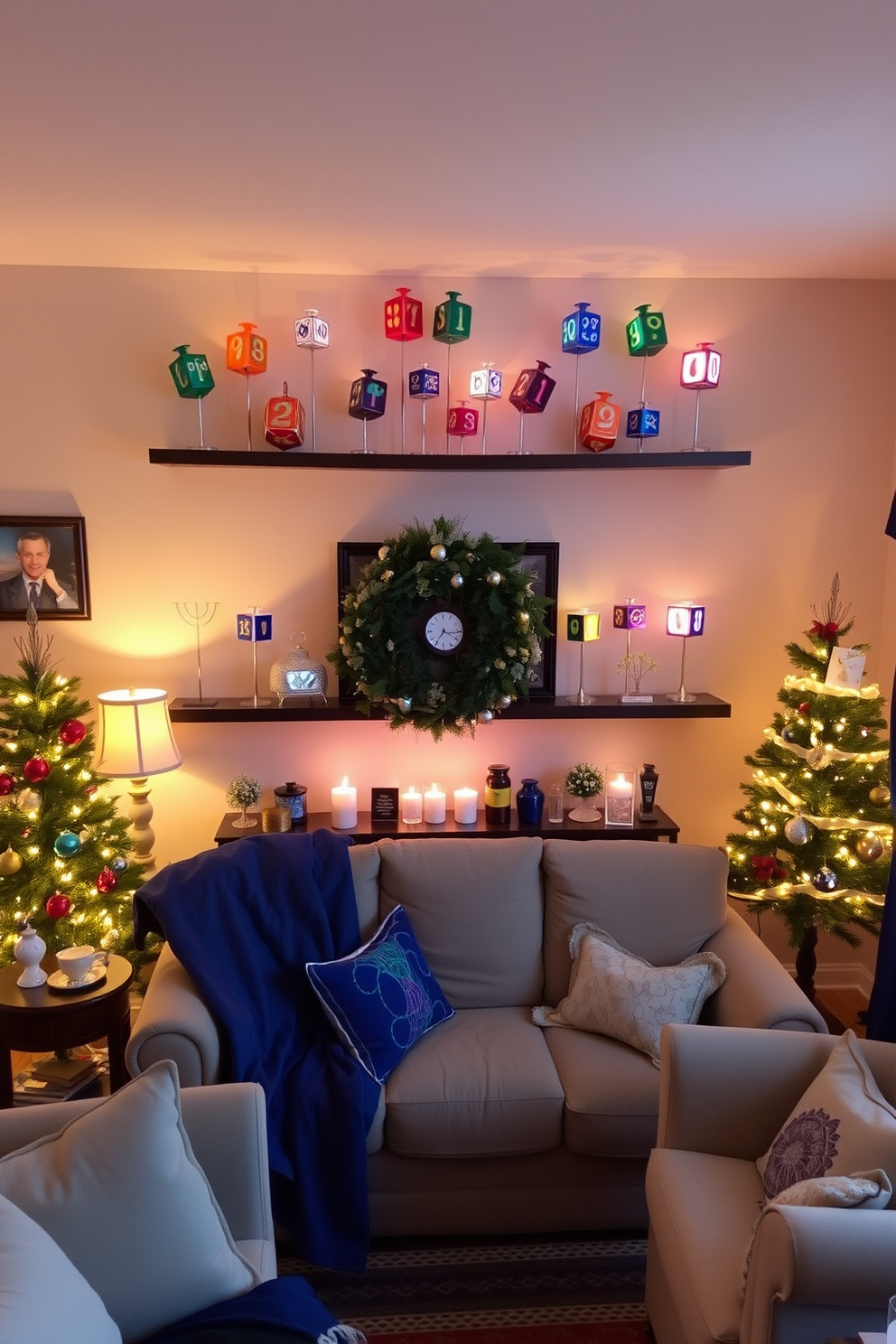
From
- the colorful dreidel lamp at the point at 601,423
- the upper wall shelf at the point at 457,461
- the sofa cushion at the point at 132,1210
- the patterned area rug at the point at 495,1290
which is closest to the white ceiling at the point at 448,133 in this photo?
the colorful dreidel lamp at the point at 601,423

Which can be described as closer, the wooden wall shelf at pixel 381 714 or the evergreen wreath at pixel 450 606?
the evergreen wreath at pixel 450 606

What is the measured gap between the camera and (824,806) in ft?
10.3

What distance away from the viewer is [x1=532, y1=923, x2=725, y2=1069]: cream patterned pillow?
241 cm

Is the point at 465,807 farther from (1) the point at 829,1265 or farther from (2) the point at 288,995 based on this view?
(1) the point at 829,1265

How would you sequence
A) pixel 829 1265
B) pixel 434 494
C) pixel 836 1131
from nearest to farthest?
pixel 829 1265 → pixel 836 1131 → pixel 434 494

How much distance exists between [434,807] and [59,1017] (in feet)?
4.98

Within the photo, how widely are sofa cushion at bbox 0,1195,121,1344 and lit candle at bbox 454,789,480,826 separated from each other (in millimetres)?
2178

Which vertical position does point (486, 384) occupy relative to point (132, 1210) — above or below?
above

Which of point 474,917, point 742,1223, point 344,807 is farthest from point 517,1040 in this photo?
point 344,807

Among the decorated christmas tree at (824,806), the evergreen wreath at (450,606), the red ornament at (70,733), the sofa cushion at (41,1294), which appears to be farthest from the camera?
the evergreen wreath at (450,606)

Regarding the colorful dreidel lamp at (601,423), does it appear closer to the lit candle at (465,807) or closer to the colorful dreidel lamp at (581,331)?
the colorful dreidel lamp at (581,331)

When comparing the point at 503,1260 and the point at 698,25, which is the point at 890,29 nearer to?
the point at 698,25

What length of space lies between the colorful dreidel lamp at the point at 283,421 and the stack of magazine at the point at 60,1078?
2271 millimetres

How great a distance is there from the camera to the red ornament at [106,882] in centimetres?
289
